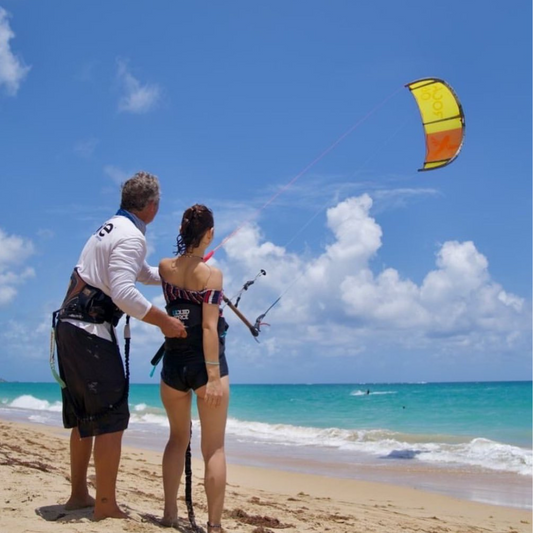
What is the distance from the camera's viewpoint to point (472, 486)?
8.90m

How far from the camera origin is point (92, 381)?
323 centimetres

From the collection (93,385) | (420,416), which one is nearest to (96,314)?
(93,385)

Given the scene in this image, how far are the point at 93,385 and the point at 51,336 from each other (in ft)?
1.52

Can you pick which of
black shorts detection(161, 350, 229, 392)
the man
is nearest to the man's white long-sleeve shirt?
the man

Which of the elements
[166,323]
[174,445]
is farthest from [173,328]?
[174,445]

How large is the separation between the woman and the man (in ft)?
0.42

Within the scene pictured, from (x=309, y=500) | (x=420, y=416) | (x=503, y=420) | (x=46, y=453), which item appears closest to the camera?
(x=309, y=500)

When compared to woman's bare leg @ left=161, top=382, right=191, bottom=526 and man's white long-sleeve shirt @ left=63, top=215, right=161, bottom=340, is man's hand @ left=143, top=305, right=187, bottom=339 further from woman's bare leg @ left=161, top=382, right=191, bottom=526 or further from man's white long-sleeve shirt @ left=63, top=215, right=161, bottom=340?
woman's bare leg @ left=161, top=382, right=191, bottom=526

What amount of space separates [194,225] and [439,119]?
5.55 m

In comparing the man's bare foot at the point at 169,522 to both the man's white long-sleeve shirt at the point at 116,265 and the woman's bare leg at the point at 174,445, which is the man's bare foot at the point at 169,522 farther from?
the man's white long-sleeve shirt at the point at 116,265

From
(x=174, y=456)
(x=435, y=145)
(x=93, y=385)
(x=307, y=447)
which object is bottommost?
(x=307, y=447)

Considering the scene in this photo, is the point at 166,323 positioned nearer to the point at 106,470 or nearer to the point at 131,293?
the point at 131,293

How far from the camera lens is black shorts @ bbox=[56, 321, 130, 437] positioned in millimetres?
3236

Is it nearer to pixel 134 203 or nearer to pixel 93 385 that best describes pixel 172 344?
pixel 93 385
